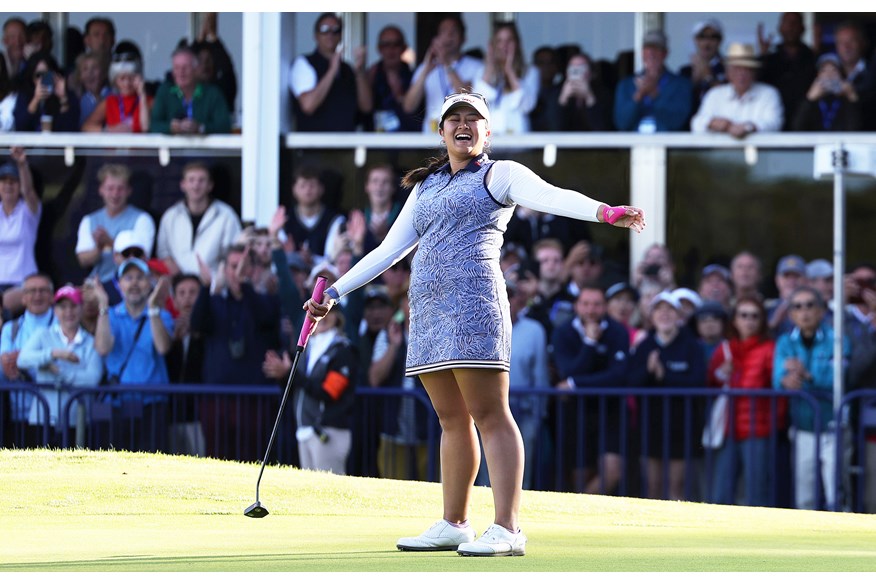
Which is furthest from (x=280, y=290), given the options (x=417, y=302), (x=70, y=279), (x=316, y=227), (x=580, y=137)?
(x=417, y=302)

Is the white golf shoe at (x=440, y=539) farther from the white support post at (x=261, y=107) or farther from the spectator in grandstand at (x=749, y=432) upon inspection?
the white support post at (x=261, y=107)

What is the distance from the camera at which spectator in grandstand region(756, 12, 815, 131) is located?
14.1 metres

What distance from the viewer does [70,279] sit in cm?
1398

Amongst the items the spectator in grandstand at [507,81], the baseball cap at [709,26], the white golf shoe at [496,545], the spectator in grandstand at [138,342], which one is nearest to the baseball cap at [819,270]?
the baseball cap at [709,26]

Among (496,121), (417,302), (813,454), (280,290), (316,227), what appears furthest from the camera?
(496,121)

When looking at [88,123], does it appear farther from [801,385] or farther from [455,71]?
[801,385]

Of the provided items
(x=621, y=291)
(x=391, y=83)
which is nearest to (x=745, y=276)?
(x=621, y=291)

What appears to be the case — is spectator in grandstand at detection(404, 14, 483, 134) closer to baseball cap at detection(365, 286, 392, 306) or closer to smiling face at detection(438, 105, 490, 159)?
baseball cap at detection(365, 286, 392, 306)

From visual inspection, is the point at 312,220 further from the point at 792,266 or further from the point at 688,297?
the point at 792,266

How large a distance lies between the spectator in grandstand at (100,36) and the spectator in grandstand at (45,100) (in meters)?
0.35

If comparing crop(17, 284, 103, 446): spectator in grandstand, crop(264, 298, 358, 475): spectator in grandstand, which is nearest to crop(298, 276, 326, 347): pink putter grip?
crop(264, 298, 358, 475): spectator in grandstand

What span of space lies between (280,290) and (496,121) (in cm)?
289

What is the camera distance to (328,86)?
14664 mm

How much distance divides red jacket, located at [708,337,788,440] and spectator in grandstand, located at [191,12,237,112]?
17.4ft
